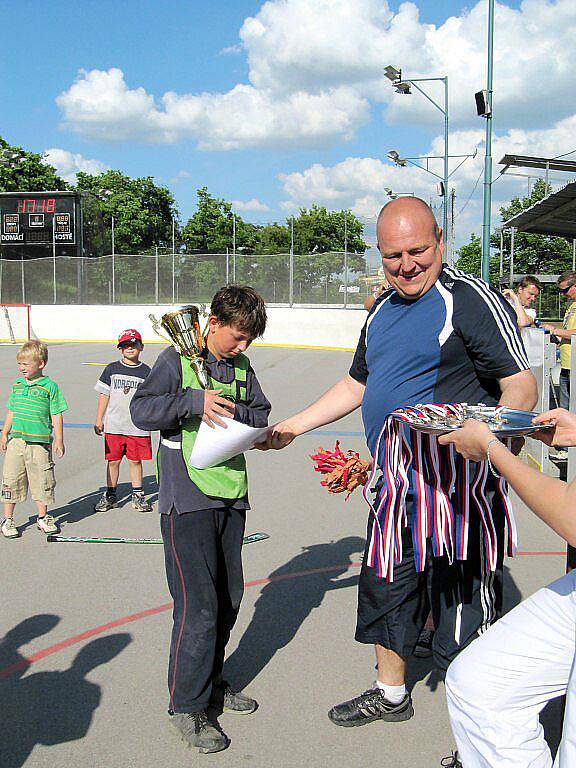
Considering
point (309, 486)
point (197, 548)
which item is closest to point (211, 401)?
point (197, 548)

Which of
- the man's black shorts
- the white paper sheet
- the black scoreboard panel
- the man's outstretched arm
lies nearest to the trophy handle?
the white paper sheet

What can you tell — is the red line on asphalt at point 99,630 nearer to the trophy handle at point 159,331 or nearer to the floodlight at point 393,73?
the trophy handle at point 159,331

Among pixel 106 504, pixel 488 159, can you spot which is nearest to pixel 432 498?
pixel 106 504

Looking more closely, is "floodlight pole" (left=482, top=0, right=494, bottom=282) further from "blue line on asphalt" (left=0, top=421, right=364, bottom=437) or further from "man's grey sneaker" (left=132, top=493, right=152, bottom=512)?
"man's grey sneaker" (left=132, top=493, right=152, bottom=512)

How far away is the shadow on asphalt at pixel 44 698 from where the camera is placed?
132 inches

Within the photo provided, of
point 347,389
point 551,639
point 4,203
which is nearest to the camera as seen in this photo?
point 551,639

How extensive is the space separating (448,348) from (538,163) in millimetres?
20573

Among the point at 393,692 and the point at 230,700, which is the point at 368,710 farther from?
the point at 230,700

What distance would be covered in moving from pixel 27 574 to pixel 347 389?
2.82 metres

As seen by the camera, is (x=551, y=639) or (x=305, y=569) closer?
(x=551, y=639)

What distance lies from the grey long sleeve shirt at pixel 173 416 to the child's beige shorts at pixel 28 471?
311 cm

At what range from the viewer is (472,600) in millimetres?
3268

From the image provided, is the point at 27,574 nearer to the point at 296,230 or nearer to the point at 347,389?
the point at 347,389

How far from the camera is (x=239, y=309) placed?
3.44 meters
